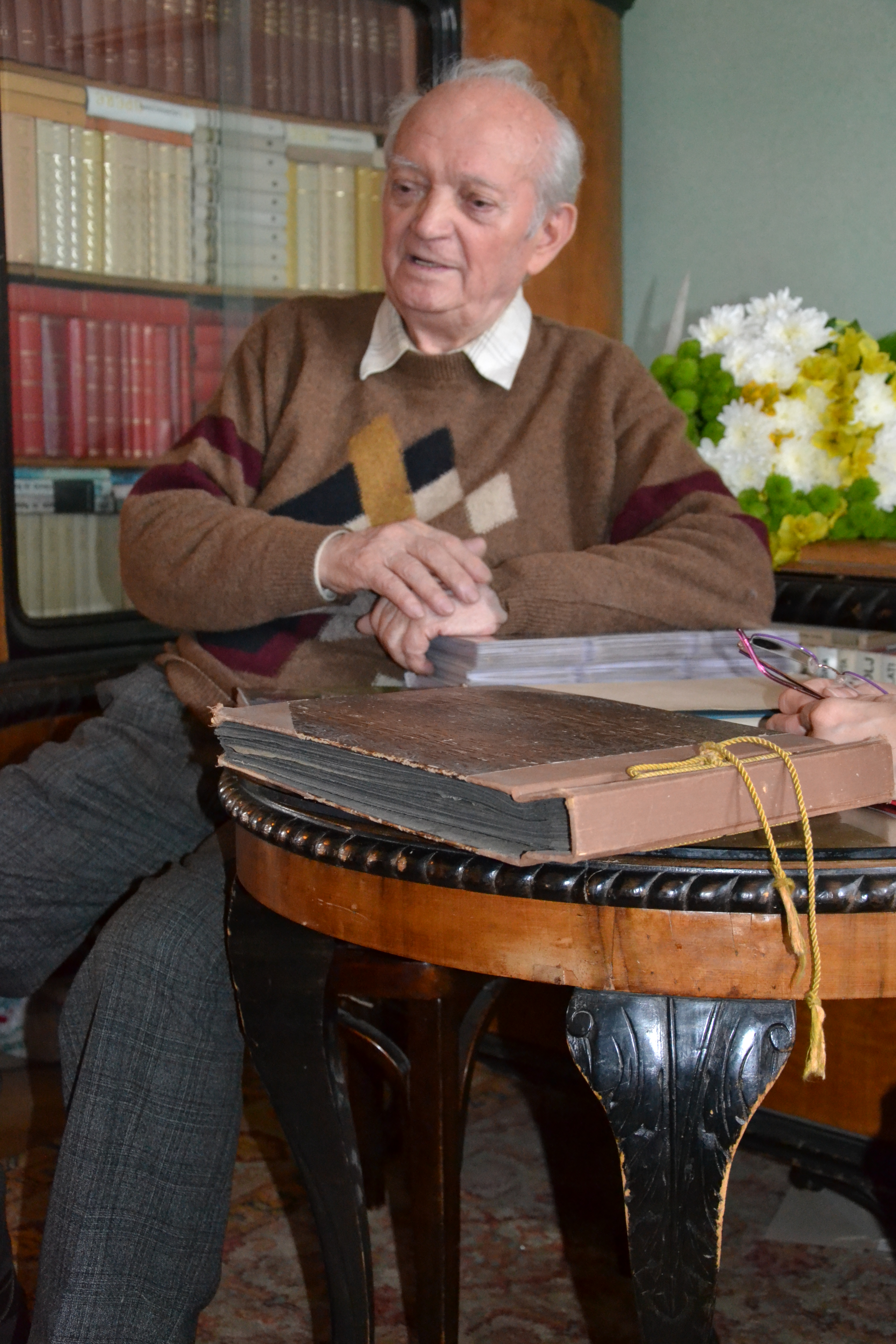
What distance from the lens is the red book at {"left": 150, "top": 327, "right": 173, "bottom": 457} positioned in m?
2.56

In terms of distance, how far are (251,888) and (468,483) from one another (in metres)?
0.74

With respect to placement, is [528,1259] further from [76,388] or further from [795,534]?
[76,388]

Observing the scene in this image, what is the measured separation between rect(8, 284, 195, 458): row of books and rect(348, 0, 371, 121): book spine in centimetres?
60

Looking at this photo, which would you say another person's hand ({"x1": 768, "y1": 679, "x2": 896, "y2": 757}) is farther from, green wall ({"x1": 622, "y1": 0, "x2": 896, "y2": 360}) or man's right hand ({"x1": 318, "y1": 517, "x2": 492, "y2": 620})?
green wall ({"x1": 622, "y1": 0, "x2": 896, "y2": 360})

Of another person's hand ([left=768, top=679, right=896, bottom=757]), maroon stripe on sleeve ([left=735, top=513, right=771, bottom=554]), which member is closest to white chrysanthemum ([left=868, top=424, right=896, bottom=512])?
maroon stripe on sleeve ([left=735, top=513, right=771, bottom=554])

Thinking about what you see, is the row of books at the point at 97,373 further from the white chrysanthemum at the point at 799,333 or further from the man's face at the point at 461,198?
the white chrysanthemum at the point at 799,333

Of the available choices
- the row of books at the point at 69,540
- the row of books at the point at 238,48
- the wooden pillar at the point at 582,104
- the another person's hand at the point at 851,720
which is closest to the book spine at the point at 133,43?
the row of books at the point at 238,48

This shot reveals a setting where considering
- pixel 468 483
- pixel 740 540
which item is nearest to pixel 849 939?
pixel 740 540

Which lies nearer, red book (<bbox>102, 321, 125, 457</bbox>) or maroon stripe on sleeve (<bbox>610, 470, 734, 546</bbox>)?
maroon stripe on sleeve (<bbox>610, 470, 734, 546</bbox>)

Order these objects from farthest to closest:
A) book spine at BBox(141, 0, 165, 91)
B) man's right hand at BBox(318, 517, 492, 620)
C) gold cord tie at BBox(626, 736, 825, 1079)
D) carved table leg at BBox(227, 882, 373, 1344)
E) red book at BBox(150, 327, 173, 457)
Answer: red book at BBox(150, 327, 173, 457) → book spine at BBox(141, 0, 165, 91) → man's right hand at BBox(318, 517, 492, 620) → carved table leg at BBox(227, 882, 373, 1344) → gold cord tie at BBox(626, 736, 825, 1079)

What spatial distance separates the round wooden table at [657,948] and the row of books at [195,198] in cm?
182

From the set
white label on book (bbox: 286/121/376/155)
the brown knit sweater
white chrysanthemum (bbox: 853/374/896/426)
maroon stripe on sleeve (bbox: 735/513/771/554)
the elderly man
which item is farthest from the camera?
white label on book (bbox: 286/121/376/155)

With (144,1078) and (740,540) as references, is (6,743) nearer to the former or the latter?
(144,1078)

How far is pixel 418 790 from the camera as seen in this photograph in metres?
0.75
